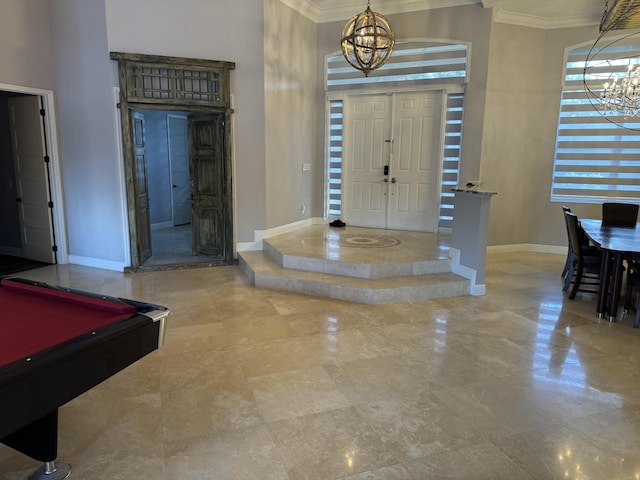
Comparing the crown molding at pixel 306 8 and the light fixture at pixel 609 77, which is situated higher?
the crown molding at pixel 306 8

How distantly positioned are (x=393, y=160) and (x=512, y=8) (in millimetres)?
2760

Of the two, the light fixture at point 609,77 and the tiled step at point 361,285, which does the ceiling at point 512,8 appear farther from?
the tiled step at point 361,285

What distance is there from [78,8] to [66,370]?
5620 millimetres

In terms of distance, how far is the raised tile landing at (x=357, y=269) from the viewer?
491cm

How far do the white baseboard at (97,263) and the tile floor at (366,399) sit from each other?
1.62m

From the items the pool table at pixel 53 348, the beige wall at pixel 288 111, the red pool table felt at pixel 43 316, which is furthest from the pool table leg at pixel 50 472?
the beige wall at pixel 288 111

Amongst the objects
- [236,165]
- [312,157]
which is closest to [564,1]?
[312,157]

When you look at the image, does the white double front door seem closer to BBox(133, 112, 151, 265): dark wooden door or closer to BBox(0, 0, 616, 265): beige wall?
BBox(0, 0, 616, 265): beige wall

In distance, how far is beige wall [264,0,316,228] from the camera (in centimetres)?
624

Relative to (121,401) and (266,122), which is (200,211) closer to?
(266,122)

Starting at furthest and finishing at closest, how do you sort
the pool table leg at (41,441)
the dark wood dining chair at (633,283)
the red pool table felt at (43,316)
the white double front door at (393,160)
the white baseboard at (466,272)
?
the white double front door at (393,160) < the white baseboard at (466,272) < the dark wood dining chair at (633,283) < the pool table leg at (41,441) < the red pool table felt at (43,316)

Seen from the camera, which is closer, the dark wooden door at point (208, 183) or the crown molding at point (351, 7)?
the dark wooden door at point (208, 183)

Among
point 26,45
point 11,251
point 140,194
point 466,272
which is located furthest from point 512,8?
point 11,251

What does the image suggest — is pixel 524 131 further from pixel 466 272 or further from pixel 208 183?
pixel 208 183
